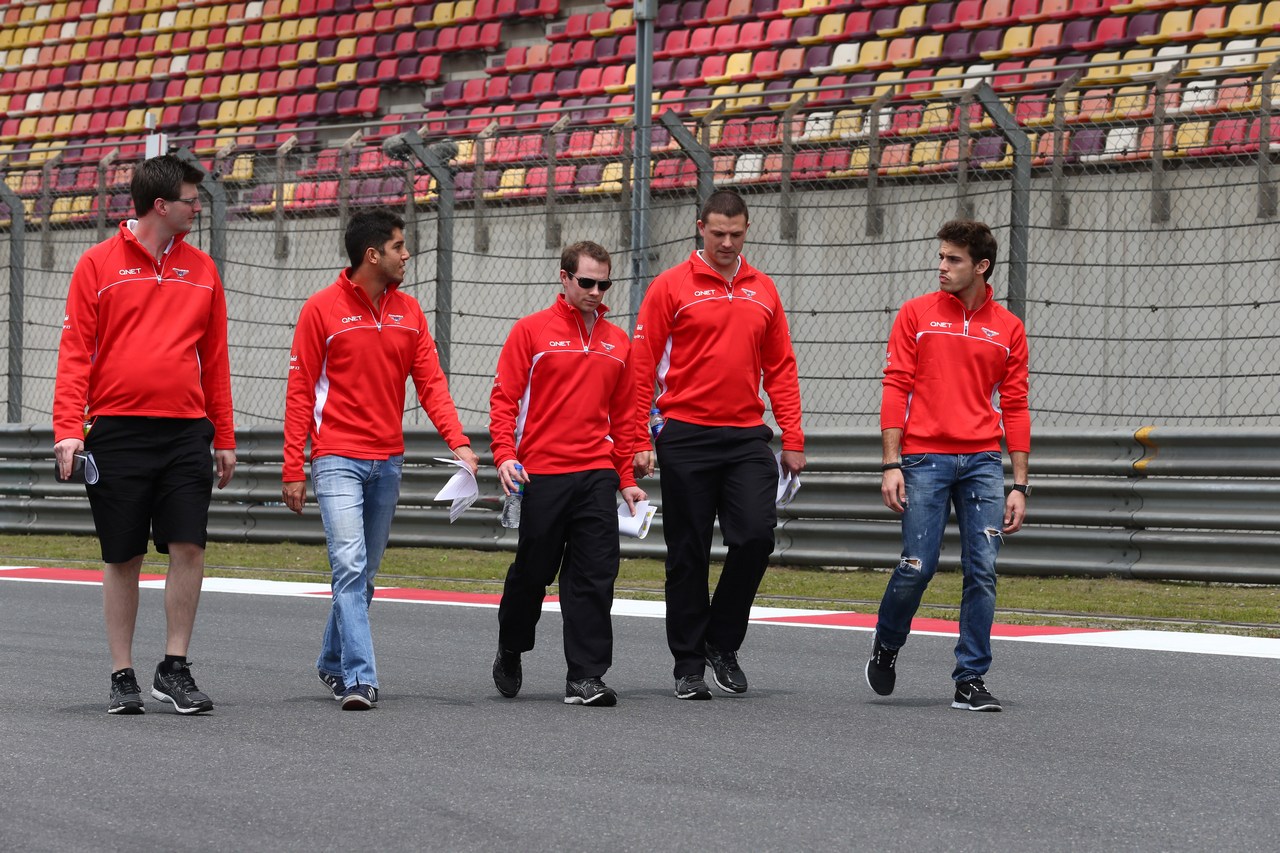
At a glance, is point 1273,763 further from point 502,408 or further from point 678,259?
point 678,259

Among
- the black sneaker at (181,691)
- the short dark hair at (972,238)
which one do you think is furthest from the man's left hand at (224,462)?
the short dark hair at (972,238)

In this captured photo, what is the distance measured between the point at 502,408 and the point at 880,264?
7.04 meters

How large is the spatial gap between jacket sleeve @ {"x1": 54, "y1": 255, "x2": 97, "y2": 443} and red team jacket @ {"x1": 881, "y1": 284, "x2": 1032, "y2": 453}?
2.66 metres

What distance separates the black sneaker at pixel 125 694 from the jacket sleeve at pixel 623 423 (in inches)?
71.7

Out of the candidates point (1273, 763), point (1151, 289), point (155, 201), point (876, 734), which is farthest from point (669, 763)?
point (1151, 289)

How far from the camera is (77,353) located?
20.0 ft

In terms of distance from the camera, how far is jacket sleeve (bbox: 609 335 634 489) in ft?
22.2

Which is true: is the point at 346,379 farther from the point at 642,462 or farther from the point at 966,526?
the point at 966,526

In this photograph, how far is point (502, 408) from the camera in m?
6.63

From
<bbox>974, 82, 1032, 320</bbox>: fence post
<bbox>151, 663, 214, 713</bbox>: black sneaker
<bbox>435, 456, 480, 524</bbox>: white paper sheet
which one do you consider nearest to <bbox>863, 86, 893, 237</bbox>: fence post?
<bbox>974, 82, 1032, 320</bbox>: fence post

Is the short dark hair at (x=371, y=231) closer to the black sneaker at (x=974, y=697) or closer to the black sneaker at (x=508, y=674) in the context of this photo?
the black sneaker at (x=508, y=674)

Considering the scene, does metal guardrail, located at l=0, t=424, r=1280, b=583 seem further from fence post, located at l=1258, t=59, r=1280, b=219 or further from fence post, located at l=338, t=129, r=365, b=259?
fence post, located at l=338, t=129, r=365, b=259

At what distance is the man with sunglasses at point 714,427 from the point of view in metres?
6.70

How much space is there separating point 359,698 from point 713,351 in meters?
1.74
